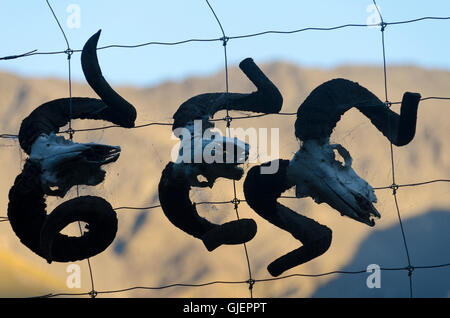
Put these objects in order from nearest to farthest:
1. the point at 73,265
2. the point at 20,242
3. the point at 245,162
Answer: the point at 245,162 → the point at 20,242 → the point at 73,265

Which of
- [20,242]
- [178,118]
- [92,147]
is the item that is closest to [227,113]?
[178,118]

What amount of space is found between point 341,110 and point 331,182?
22 cm

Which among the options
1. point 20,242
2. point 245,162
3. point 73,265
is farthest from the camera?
point 73,265

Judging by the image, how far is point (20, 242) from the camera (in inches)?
137

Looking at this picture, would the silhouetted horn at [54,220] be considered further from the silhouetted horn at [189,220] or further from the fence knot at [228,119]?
the fence knot at [228,119]

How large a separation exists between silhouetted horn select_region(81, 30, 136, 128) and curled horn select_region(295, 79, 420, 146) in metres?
0.49

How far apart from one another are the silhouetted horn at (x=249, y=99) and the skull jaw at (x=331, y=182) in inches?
7.4

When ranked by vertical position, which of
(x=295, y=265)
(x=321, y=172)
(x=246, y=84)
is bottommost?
(x=295, y=265)

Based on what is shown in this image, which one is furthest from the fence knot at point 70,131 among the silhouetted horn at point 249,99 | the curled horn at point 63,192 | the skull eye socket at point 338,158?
the skull eye socket at point 338,158

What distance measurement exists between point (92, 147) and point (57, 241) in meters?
0.31

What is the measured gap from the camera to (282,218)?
3.40 meters

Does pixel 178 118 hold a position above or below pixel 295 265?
above

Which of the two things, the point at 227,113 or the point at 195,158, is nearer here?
the point at 195,158

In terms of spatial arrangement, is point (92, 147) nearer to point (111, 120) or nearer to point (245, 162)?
point (111, 120)
